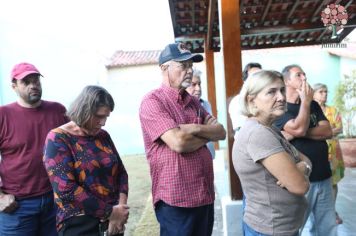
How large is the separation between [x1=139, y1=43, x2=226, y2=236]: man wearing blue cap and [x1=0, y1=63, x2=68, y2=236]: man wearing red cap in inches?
36.7

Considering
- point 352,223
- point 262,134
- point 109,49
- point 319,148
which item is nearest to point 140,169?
point 352,223

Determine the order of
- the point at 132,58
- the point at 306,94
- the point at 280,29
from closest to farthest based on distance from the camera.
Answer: the point at 306,94 < the point at 280,29 < the point at 132,58

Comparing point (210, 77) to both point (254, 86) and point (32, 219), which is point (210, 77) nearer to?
point (32, 219)

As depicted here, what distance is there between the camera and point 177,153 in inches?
87.8

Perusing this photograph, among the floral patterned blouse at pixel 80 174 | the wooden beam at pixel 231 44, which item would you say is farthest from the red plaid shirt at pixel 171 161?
the wooden beam at pixel 231 44

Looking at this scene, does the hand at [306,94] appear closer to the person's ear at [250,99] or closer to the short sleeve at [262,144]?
the person's ear at [250,99]

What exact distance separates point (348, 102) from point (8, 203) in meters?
9.23

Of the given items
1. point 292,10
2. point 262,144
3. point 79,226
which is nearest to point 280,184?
point 262,144

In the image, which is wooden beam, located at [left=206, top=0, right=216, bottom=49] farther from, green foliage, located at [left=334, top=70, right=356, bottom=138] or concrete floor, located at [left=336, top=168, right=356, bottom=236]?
green foliage, located at [left=334, top=70, right=356, bottom=138]

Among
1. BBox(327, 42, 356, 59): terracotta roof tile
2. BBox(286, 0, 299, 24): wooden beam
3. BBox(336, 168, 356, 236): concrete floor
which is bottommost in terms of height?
BBox(336, 168, 356, 236): concrete floor

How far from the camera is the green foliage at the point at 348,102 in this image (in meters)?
9.33

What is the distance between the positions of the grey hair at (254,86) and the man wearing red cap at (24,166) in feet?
5.12

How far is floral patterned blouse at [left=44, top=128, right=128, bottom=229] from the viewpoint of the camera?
197 centimetres

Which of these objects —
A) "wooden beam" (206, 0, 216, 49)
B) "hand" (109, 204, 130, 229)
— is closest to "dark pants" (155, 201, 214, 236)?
"hand" (109, 204, 130, 229)
